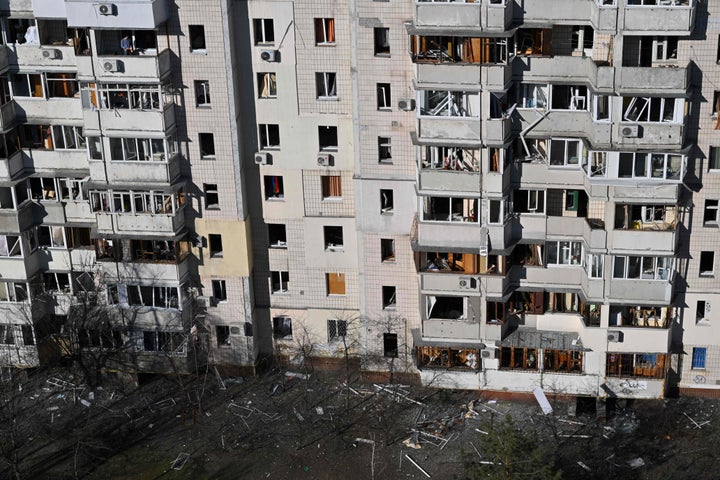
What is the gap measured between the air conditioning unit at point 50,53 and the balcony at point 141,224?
7875 millimetres

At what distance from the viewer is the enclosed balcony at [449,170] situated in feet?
190

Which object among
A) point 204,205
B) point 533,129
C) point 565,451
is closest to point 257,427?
point 204,205

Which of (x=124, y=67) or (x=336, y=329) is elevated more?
(x=124, y=67)

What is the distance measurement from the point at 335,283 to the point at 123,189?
1175 cm

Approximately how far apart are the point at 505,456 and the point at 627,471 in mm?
9131

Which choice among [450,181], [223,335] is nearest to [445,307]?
[450,181]

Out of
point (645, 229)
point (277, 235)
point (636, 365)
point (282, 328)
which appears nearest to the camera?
point (645, 229)

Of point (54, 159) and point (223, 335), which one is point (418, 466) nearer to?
point (223, 335)

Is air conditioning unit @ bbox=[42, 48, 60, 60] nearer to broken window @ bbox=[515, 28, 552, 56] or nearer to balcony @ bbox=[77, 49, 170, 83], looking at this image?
balcony @ bbox=[77, 49, 170, 83]

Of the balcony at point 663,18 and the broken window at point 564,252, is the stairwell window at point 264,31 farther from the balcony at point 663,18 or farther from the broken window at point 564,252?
the balcony at point 663,18

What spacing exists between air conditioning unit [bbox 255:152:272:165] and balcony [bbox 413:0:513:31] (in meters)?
11.0

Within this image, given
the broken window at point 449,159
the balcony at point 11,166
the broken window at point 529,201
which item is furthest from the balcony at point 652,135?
the balcony at point 11,166

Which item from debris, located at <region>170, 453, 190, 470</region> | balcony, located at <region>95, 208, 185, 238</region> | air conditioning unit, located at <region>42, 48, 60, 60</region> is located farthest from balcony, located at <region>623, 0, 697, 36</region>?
debris, located at <region>170, 453, 190, 470</region>

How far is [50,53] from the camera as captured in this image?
197ft
